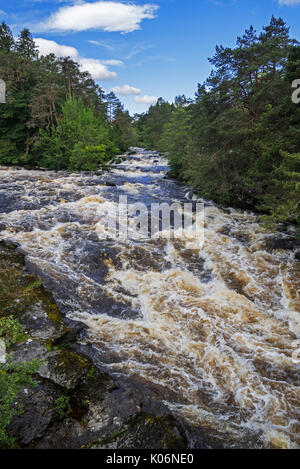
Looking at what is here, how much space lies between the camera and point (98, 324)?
5344 mm

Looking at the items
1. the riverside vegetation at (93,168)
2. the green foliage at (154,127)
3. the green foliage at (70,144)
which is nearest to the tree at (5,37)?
the riverside vegetation at (93,168)

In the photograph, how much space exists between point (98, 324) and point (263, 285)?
4806mm

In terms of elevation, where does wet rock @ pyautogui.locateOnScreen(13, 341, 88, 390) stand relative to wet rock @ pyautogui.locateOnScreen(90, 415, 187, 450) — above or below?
above

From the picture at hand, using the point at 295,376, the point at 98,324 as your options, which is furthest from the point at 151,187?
the point at 295,376

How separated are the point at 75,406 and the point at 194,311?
3383 millimetres

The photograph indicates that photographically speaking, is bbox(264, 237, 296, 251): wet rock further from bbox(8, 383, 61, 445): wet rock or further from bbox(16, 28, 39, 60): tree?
bbox(16, 28, 39, 60): tree

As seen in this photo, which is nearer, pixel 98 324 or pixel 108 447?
pixel 108 447

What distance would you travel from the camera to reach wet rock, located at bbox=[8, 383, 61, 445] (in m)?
2.83

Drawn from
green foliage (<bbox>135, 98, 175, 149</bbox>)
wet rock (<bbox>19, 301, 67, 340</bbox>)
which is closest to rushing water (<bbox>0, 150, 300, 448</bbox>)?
wet rock (<bbox>19, 301, 67, 340</bbox>)

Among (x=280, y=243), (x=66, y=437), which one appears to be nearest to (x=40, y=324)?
(x=66, y=437)

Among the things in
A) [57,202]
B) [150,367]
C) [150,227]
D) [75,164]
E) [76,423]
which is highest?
[75,164]

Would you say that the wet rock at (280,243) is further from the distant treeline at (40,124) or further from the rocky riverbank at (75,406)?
the distant treeline at (40,124)

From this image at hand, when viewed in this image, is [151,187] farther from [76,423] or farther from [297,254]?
[76,423]

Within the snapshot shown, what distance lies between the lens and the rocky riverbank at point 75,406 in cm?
284
